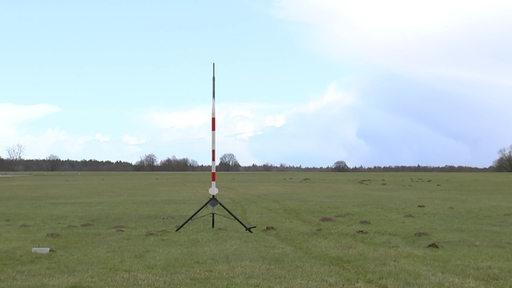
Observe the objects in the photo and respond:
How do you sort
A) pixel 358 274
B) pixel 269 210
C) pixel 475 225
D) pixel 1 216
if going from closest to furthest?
pixel 358 274, pixel 475 225, pixel 1 216, pixel 269 210

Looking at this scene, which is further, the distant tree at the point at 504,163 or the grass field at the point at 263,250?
the distant tree at the point at 504,163

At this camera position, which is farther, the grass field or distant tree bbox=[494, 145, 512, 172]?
distant tree bbox=[494, 145, 512, 172]

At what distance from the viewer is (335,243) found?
54.6 ft

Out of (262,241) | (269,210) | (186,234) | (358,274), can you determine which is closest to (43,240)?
(186,234)

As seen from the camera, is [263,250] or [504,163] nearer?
[263,250]

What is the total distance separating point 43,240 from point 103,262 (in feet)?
17.3

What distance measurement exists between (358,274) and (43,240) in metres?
10.9

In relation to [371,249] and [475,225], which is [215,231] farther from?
[475,225]

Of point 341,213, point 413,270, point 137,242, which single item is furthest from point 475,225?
point 137,242

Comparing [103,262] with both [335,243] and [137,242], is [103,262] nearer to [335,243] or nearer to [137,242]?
[137,242]

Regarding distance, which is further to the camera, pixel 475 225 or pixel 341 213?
pixel 341 213

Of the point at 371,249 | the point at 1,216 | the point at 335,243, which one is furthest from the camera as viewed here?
the point at 1,216

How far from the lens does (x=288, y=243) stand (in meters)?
16.9

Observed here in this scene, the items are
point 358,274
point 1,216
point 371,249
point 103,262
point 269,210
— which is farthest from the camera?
point 269,210
